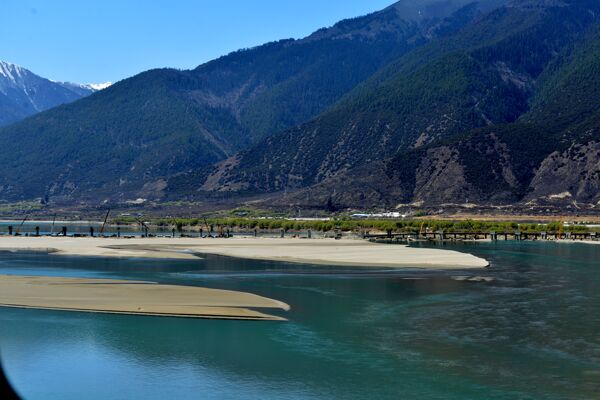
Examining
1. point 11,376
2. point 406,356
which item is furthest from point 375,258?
point 11,376

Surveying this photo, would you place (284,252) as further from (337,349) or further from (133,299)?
(337,349)

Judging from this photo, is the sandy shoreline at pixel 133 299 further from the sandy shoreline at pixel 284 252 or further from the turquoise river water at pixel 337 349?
the sandy shoreline at pixel 284 252

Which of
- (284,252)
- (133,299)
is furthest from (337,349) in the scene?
(284,252)

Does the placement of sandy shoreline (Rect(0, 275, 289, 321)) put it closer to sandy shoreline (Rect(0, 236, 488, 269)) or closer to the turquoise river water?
the turquoise river water

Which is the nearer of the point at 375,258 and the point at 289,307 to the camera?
the point at 289,307

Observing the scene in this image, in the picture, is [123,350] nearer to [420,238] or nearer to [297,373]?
[297,373]

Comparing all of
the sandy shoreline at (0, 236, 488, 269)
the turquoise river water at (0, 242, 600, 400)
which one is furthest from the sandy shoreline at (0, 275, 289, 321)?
the sandy shoreline at (0, 236, 488, 269)
